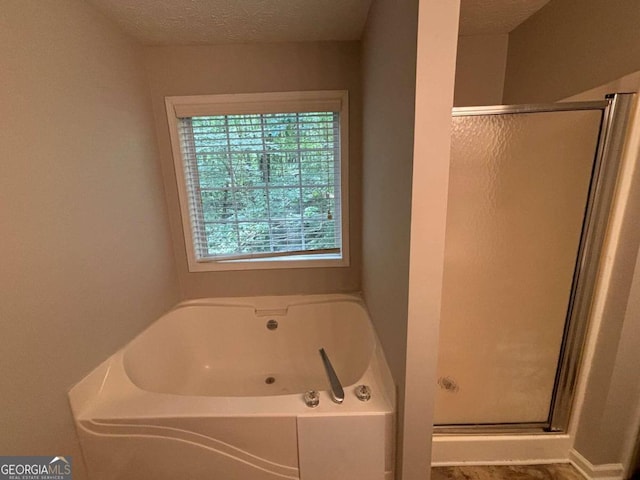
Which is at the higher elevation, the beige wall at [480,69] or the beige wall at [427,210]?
the beige wall at [480,69]

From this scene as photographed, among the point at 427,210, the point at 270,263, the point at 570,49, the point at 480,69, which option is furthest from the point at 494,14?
the point at 270,263

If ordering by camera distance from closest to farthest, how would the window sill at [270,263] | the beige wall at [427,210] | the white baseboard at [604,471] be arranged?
the beige wall at [427,210], the white baseboard at [604,471], the window sill at [270,263]

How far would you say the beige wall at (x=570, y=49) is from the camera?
1083 millimetres

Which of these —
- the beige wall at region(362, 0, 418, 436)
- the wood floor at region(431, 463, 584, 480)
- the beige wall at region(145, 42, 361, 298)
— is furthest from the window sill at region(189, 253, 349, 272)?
the wood floor at region(431, 463, 584, 480)

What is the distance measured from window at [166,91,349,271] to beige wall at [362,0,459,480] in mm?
616

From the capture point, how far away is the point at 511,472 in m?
1.42

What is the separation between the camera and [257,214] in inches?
79.9

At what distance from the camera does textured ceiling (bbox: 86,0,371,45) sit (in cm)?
134

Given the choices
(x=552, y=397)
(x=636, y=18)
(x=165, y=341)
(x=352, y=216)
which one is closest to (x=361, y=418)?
(x=552, y=397)

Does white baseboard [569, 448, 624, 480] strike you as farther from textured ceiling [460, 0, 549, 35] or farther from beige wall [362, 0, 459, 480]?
textured ceiling [460, 0, 549, 35]

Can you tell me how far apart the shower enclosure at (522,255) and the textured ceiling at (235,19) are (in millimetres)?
875

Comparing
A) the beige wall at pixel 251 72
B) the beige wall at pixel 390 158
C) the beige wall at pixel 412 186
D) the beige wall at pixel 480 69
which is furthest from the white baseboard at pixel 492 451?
the beige wall at pixel 480 69

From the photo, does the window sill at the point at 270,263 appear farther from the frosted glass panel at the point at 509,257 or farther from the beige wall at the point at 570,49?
the beige wall at the point at 570,49

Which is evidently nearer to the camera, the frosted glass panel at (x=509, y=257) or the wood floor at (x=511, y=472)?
the frosted glass panel at (x=509, y=257)
